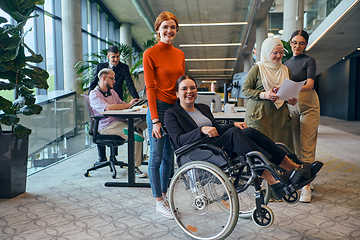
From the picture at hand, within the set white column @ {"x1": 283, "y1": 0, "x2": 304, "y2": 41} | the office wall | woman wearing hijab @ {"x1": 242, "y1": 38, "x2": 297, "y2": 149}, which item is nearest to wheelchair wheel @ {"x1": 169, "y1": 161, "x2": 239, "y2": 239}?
woman wearing hijab @ {"x1": 242, "y1": 38, "x2": 297, "y2": 149}

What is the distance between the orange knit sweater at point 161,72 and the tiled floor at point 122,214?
0.80 meters

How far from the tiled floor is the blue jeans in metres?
0.23

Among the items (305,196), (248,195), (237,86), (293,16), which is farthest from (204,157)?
(293,16)

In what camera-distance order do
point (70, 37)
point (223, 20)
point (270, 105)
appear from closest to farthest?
1. point (270, 105)
2. point (70, 37)
3. point (223, 20)

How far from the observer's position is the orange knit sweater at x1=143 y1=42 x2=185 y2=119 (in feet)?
6.42

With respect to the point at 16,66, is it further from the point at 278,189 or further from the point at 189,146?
the point at 278,189

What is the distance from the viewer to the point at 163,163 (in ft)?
7.16

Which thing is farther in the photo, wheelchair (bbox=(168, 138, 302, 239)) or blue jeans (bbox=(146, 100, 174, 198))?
blue jeans (bbox=(146, 100, 174, 198))

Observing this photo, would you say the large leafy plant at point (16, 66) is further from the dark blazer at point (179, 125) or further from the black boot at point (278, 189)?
the black boot at point (278, 189)

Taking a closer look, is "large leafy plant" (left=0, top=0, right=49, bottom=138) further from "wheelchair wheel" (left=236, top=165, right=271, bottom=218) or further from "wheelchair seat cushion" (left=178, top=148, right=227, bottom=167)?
"wheelchair wheel" (left=236, top=165, right=271, bottom=218)

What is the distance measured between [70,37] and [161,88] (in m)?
5.78

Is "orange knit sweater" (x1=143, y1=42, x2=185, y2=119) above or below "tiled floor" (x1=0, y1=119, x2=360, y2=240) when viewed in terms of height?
above

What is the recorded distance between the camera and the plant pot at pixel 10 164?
2.49 m

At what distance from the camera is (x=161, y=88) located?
203 centimetres
